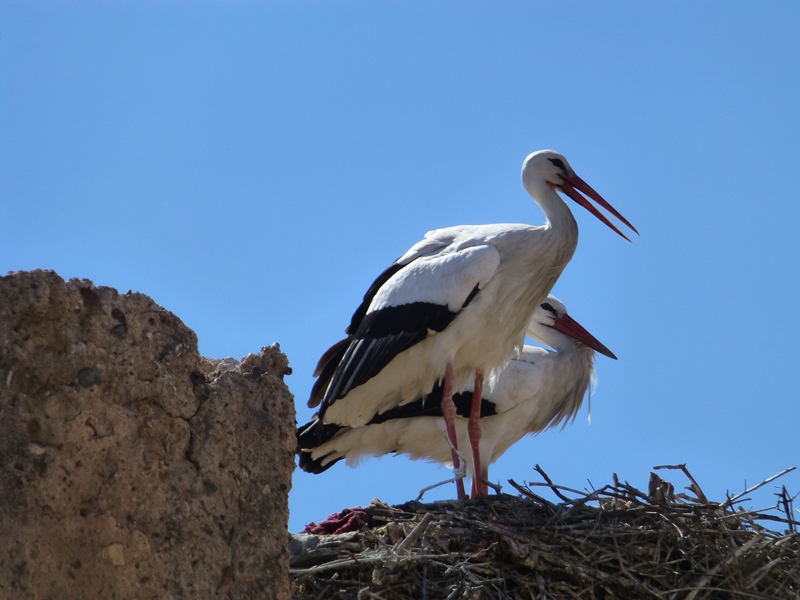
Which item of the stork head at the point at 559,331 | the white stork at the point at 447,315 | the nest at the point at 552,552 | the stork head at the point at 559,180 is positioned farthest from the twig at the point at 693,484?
the stork head at the point at 559,331

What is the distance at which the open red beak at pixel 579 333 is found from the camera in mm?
8383

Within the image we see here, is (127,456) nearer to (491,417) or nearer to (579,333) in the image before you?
(491,417)

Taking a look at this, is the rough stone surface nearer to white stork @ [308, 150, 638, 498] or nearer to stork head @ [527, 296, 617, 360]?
white stork @ [308, 150, 638, 498]

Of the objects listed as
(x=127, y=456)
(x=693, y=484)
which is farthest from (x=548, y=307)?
(x=127, y=456)

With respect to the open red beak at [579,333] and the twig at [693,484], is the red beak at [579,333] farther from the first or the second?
the twig at [693,484]

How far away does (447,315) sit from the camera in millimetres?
6418

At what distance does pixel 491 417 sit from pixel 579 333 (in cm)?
100

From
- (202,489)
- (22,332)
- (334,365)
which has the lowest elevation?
(202,489)

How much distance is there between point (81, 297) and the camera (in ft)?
10.1

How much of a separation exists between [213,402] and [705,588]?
221 cm

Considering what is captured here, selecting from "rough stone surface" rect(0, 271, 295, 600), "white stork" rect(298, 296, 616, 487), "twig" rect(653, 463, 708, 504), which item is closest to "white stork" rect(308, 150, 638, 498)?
"white stork" rect(298, 296, 616, 487)

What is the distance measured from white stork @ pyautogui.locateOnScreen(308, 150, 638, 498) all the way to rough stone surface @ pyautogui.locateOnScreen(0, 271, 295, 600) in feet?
9.42

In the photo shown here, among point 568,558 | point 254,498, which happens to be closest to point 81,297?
point 254,498

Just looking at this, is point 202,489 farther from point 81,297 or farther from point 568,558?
point 568,558
